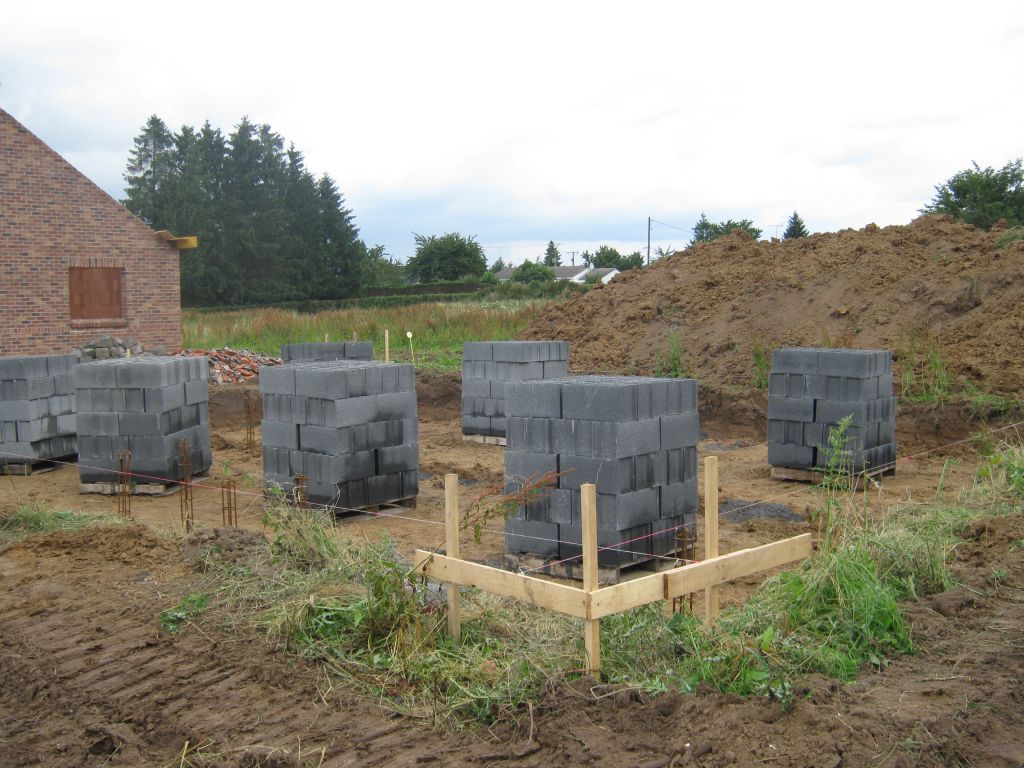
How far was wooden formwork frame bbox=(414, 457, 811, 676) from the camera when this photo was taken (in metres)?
4.43

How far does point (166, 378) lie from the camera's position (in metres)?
10.7

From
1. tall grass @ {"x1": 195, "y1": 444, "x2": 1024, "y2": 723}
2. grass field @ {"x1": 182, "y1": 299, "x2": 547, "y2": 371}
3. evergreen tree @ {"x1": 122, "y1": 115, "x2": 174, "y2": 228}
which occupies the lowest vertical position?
tall grass @ {"x1": 195, "y1": 444, "x2": 1024, "y2": 723}

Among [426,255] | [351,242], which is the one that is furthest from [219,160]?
[426,255]

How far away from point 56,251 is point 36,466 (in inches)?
356

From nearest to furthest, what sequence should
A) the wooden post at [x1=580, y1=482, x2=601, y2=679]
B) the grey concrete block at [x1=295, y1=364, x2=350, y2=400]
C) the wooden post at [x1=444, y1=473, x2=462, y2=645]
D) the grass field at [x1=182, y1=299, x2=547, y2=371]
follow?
the wooden post at [x1=580, y1=482, x2=601, y2=679] < the wooden post at [x1=444, y1=473, x2=462, y2=645] < the grey concrete block at [x1=295, y1=364, x2=350, y2=400] < the grass field at [x1=182, y1=299, x2=547, y2=371]

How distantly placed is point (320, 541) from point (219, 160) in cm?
4943

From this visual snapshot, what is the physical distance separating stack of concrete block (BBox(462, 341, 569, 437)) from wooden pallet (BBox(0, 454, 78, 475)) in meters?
5.94

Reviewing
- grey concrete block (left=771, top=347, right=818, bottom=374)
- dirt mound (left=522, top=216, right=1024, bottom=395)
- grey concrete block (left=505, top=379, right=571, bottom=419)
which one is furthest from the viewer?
dirt mound (left=522, top=216, right=1024, bottom=395)

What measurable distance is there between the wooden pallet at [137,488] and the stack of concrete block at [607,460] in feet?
17.1

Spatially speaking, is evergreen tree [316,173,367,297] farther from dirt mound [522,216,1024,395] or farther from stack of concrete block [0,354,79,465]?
stack of concrete block [0,354,79,465]

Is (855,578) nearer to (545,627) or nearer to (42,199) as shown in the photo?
(545,627)

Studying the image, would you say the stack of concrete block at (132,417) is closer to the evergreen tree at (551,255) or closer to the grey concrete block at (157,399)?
the grey concrete block at (157,399)

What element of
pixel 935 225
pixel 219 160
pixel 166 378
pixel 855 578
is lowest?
pixel 855 578

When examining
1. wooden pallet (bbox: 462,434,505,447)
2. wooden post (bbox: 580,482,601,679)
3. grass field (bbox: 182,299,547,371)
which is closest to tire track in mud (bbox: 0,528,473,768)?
wooden post (bbox: 580,482,601,679)
